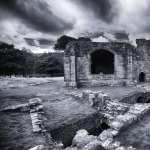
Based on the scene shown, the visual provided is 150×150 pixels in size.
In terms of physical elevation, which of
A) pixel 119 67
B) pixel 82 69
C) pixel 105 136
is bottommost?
pixel 105 136

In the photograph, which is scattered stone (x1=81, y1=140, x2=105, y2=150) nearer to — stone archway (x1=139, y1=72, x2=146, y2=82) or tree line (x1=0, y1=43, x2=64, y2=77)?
stone archway (x1=139, y1=72, x2=146, y2=82)

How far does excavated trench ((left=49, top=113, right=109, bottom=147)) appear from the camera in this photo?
6.52m

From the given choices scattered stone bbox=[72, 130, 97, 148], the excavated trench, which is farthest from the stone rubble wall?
the excavated trench

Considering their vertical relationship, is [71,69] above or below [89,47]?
below

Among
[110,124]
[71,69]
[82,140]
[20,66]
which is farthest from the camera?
[20,66]

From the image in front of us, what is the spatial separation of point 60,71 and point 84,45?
19.2 meters

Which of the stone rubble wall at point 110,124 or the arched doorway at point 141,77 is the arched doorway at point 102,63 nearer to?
the arched doorway at point 141,77

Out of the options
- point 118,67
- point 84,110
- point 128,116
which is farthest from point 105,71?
point 128,116

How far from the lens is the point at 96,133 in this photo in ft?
27.0

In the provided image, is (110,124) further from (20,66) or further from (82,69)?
(20,66)

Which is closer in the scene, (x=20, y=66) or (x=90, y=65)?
(x=90, y=65)

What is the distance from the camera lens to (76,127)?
717 centimetres

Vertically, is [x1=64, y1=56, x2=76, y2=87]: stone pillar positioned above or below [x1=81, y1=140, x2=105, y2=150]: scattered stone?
above

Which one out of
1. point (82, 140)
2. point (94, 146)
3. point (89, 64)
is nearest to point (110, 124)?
point (82, 140)
